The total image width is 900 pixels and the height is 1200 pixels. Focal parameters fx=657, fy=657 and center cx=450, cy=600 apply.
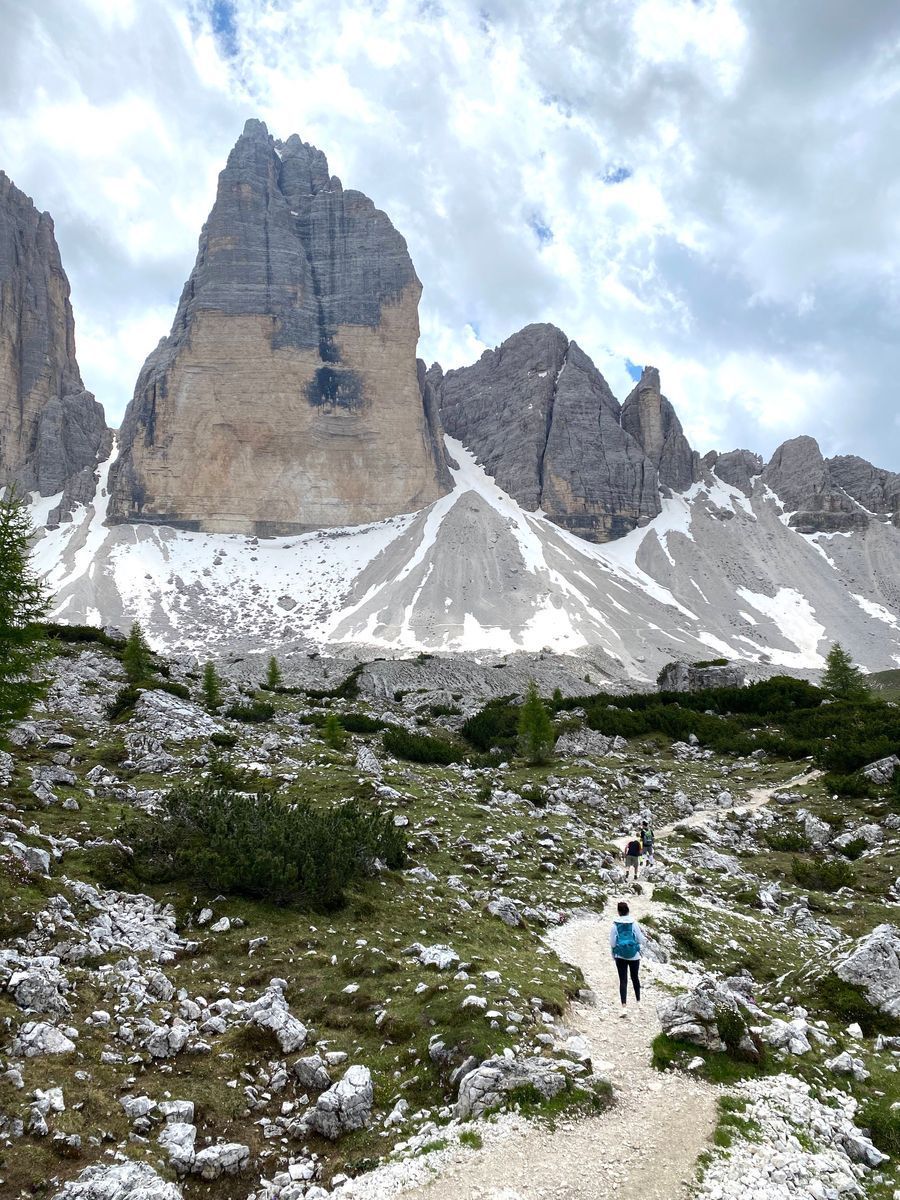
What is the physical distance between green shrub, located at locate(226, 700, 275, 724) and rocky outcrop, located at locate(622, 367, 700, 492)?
171923mm

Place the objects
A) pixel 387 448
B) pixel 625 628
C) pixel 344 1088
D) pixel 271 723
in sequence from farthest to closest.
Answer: pixel 387 448 → pixel 625 628 → pixel 271 723 → pixel 344 1088

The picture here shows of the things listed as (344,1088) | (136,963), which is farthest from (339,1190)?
(136,963)

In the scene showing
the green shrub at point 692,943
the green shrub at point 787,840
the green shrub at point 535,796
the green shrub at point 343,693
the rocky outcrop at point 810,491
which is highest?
the rocky outcrop at point 810,491

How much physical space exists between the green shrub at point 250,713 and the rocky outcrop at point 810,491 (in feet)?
560

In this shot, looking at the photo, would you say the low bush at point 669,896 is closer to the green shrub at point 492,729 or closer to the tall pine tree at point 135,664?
the green shrub at point 492,729

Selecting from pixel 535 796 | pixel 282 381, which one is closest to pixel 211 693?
pixel 535 796

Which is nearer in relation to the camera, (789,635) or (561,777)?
(561,777)

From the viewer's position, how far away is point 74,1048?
7203 millimetres

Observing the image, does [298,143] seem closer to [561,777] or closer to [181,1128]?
[561,777]

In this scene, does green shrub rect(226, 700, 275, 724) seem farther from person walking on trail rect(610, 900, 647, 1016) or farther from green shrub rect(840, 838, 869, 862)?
person walking on trail rect(610, 900, 647, 1016)

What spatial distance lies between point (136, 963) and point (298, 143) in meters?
218

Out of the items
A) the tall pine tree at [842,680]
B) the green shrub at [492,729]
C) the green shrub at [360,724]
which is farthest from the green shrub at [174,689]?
the tall pine tree at [842,680]

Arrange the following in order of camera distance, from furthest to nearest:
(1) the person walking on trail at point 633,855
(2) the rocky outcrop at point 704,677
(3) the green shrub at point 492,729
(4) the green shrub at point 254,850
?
1. (2) the rocky outcrop at point 704,677
2. (3) the green shrub at point 492,729
3. (1) the person walking on trail at point 633,855
4. (4) the green shrub at point 254,850

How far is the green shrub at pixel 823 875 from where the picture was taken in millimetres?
16391
